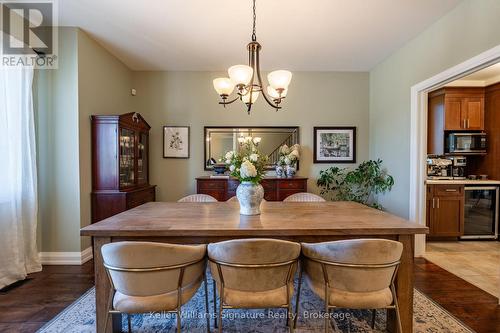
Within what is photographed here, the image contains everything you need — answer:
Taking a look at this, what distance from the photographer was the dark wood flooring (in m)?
1.96

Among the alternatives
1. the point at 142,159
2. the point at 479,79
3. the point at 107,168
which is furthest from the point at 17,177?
the point at 479,79

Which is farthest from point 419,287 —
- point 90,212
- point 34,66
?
point 34,66

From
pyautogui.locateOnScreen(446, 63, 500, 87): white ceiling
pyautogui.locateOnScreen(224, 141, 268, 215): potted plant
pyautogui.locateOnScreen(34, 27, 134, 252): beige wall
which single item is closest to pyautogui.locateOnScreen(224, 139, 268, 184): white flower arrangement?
pyautogui.locateOnScreen(224, 141, 268, 215): potted plant

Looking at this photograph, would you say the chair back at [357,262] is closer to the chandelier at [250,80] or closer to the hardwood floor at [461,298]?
the hardwood floor at [461,298]

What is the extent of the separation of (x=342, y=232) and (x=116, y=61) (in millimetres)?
3915

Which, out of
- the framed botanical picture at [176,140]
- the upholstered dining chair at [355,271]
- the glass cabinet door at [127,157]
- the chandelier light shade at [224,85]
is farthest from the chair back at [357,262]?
the framed botanical picture at [176,140]

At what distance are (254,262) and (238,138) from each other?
3175mm

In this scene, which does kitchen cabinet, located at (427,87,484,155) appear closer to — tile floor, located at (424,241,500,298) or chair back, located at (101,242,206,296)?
tile floor, located at (424,241,500,298)

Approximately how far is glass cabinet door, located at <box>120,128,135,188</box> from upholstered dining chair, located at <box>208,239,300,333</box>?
7.85ft

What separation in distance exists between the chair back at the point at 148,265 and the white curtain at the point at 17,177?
192cm

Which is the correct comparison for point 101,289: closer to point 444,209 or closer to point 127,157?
point 127,157

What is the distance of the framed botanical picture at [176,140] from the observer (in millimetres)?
4379

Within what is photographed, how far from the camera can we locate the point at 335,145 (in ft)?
14.6

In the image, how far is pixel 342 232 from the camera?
1610 millimetres
